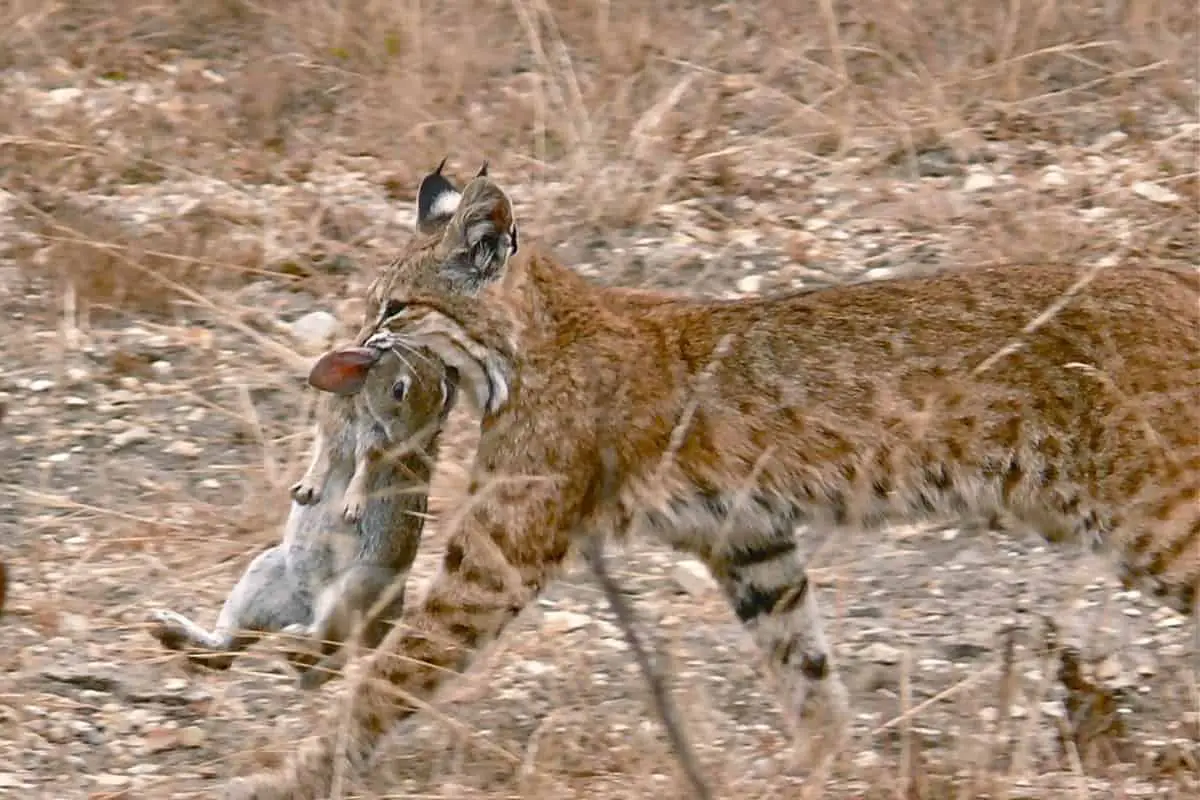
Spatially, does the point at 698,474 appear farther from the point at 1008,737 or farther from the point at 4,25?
the point at 4,25

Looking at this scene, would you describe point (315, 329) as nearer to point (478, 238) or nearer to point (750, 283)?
point (750, 283)

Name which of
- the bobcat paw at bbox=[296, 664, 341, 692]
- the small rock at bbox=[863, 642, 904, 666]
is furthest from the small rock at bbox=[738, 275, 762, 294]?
the bobcat paw at bbox=[296, 664, 341, 692]

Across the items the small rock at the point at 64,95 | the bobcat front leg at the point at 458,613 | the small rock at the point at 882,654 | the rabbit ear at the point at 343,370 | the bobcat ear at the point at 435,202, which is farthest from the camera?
the small rock at the point at 64,95

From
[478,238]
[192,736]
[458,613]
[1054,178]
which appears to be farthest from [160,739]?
[1054,178]

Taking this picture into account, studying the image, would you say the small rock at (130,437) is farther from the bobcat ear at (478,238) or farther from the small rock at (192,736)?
the bobcat ear at (478,238)

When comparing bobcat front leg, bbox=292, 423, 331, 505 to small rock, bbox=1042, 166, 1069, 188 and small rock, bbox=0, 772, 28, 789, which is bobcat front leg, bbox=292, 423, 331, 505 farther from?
small rock, bbox=1042, 166, 1069, 188

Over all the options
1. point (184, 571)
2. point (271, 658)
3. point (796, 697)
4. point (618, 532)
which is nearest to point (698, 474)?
point (618, 532)

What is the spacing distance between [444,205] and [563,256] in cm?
197

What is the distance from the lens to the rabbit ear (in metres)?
4.74

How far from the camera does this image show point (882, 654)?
17.7ft

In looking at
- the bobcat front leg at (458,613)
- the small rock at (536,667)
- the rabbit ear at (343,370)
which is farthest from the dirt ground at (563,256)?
the rabbit ear at (343,370)

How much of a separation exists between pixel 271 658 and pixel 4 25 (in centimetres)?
419

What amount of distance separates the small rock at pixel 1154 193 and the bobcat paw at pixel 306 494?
10.8ft

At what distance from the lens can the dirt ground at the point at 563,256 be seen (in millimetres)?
4789
